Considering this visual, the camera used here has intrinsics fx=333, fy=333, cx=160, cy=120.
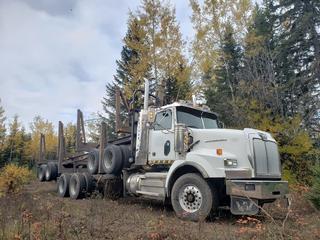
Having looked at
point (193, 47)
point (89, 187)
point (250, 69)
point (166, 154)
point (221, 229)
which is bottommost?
point (221, 229)

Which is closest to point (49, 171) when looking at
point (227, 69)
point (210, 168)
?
point (210, 168)

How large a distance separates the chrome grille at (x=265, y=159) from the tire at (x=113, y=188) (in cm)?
522

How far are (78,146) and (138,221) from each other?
7.08 meters

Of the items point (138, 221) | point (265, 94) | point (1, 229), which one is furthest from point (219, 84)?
point (1, 229)

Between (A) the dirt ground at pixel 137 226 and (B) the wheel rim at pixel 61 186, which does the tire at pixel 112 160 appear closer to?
(A) the dirt ground at pixel 137 226

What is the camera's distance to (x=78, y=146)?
13422 mm

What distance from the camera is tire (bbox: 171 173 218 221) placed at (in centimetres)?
722

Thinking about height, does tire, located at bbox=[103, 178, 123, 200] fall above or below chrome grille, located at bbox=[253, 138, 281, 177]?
below

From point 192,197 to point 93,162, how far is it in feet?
17.1

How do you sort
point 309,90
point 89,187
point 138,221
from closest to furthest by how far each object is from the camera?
point 138,221 → point 89,187 → point 309,90

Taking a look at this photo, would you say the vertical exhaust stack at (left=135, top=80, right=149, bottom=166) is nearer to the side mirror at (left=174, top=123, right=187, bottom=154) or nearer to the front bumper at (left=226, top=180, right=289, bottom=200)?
the side mirror at (left=174, top=123, right=187, bottom=154)

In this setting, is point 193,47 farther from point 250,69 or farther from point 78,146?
point 78,146

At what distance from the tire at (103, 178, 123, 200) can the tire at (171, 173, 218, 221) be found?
3771mm

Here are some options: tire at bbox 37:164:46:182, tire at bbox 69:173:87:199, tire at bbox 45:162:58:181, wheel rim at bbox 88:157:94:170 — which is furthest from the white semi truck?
tire at bbox 37:164:46:182
